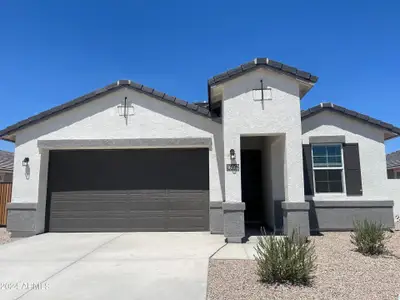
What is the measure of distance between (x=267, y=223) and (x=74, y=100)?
26.6ft

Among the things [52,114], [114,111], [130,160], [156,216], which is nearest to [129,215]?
[156,216]

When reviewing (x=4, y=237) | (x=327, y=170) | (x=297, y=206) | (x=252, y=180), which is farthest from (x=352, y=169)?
(x=4, y=237)

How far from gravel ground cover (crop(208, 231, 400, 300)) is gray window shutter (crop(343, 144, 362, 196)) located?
131 inches

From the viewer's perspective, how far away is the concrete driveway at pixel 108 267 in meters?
4.80

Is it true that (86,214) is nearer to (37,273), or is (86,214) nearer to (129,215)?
(129,215)

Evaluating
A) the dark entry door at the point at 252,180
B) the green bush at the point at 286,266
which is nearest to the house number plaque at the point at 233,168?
A: the dark entry door at the point at 252,180

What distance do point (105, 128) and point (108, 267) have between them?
5.69 meters

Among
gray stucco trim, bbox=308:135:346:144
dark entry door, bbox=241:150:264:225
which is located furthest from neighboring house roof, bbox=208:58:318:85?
dark entry door, bbox=241:150:264:225

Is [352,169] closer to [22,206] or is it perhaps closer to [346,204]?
[346,204]

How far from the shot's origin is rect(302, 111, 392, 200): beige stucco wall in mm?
10562

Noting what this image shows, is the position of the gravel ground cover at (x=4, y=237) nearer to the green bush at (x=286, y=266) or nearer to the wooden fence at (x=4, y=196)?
the wooden fence at (x=4, y=196)

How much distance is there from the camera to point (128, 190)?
1070 cm

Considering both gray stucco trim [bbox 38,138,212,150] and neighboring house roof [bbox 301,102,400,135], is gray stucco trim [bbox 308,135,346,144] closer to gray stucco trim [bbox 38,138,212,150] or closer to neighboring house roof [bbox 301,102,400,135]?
neighboring house roof [bbox 301,102,400,135]

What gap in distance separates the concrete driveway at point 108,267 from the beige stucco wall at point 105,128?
7.48ft
